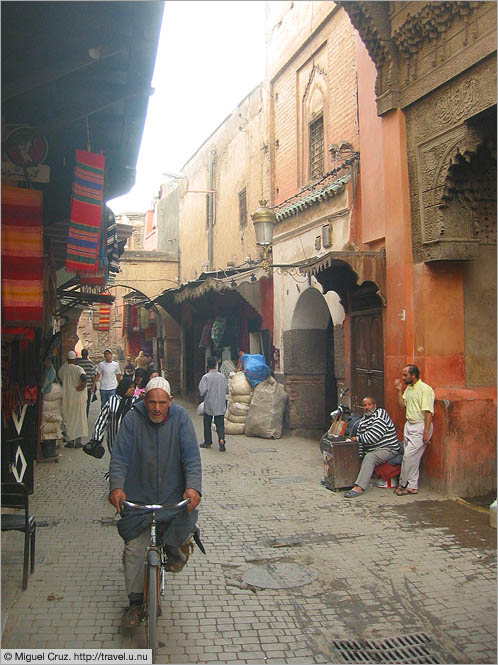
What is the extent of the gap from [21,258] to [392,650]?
385 centimetres

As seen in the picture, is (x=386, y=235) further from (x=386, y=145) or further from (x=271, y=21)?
(x=271, y=21)

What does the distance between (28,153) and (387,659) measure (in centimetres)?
489

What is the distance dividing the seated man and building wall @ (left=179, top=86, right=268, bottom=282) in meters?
8.83

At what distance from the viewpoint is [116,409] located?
25.0 feet

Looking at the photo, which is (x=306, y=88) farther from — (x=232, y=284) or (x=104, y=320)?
(x=104, y=320)

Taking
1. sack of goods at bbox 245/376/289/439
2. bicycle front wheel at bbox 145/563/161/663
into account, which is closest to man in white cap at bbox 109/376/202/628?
bicycle front wheel at bbox 145/563/161/663

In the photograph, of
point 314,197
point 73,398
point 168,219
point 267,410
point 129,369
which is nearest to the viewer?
point 73,398

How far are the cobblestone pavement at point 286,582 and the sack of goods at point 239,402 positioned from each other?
4973 millimetres

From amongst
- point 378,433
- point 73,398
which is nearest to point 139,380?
point 73,398

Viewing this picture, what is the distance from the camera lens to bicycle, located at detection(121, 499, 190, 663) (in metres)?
3.41

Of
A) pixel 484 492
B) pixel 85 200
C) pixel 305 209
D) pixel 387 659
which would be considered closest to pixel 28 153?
pixel 85 200

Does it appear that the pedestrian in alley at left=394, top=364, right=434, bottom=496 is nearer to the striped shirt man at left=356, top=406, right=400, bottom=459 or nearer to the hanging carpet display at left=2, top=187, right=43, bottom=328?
the striped shirt man at left=356, top=406, right=400, bottom=459

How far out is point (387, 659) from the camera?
12.0ft

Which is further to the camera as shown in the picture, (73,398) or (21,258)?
(73,398)
